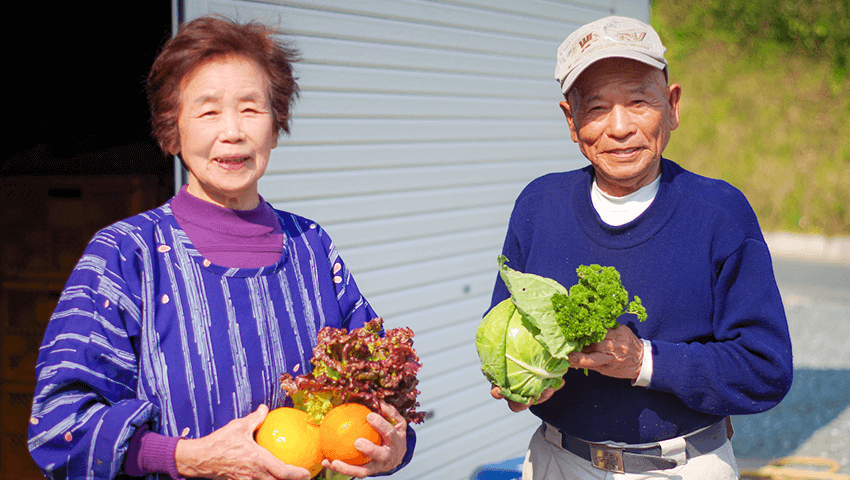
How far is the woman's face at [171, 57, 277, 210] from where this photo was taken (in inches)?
81.0

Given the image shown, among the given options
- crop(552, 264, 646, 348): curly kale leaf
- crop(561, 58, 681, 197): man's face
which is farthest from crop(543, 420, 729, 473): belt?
crop(561, 58, 681, 197): man's face

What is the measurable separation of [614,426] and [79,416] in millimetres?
1610

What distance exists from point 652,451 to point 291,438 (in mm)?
1186

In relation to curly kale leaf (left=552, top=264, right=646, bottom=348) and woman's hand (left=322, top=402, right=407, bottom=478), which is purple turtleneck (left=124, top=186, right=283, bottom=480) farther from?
curly kale leaf (left=552, top=264, right=646, bottom=348)

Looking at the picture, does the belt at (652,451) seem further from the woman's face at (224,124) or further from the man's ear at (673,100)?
the woman's face at (224,124)

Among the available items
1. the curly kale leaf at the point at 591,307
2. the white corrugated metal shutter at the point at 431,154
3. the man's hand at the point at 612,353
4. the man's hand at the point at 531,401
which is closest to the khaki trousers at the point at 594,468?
the man's hand at the point at 531,401

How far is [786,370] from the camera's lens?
84.0 inches

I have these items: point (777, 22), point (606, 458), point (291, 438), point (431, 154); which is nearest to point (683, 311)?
point (606, 458)

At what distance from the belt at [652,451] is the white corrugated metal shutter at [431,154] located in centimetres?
238

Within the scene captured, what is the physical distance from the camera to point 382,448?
197 cm

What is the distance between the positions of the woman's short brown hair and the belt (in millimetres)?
1526

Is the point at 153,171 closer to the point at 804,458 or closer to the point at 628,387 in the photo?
the point at 628,387

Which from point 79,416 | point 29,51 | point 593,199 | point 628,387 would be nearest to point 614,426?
point 628,387

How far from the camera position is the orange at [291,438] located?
186 cm
